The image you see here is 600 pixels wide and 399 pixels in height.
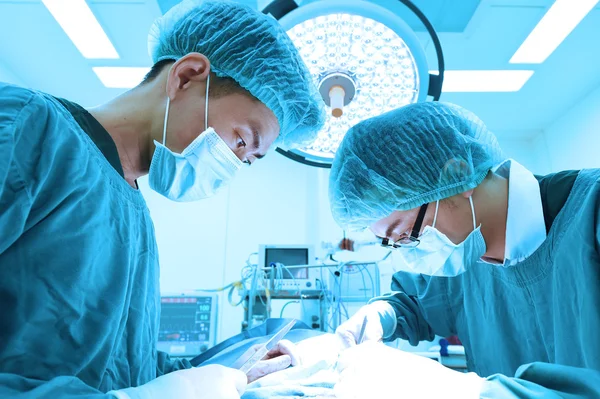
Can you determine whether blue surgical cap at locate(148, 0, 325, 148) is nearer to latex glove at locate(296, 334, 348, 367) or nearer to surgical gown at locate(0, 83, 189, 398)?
surgical gown at locate(0, 83, 189, 398)

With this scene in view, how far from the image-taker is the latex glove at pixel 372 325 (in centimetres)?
126

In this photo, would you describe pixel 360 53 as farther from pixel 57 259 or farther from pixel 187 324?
pixel 187 324

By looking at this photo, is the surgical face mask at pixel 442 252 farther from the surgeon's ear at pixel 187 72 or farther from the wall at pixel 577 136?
the wall at pixel 577 136

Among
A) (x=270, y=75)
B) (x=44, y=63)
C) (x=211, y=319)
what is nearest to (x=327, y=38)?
(x=270, y=75)

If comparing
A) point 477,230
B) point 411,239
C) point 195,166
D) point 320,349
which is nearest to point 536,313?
point 477,230

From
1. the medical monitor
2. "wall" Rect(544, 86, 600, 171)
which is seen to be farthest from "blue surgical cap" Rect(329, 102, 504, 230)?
"wall" Rect(544, 86, 600, 171)

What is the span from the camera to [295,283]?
2.04 meters

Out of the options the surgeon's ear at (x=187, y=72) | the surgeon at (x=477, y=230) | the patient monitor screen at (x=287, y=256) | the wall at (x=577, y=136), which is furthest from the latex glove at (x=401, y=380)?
the wall at (x=577, y=136)

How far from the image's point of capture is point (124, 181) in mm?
862

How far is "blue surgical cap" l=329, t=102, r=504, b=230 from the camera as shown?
3.36ft

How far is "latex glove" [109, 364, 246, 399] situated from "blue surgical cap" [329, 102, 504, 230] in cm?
59

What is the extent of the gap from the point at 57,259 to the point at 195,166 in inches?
15.2

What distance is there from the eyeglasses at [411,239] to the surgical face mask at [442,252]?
0.6 inches

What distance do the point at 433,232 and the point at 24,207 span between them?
919 mm
